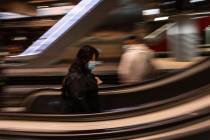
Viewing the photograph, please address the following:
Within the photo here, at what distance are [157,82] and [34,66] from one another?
472cm

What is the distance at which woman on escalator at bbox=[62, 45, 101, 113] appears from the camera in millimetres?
4414

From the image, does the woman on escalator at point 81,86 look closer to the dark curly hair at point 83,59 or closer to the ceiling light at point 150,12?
the dark curly hair at point 83,59

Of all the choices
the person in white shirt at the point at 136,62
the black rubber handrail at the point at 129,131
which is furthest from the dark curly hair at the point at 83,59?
the person in white shirt at the point at 136,62

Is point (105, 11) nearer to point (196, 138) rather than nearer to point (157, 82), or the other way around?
point (157, 82)

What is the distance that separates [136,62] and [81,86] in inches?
73.6

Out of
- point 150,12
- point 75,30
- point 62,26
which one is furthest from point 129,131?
point 150,12

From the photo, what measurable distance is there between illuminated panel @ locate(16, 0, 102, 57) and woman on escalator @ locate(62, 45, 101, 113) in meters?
5.97

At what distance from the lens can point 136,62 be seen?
6168mm

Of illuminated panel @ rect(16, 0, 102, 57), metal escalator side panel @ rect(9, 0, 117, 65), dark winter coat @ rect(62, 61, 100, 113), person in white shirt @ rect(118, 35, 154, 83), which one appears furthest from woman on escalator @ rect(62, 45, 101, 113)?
illuminated panel @ rect(16, 0, 102, 57)

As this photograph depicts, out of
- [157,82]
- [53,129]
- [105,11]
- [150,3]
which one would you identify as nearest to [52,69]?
[105,11]

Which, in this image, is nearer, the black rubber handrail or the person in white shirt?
the black rubber handrail

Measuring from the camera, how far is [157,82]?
6.14 metres

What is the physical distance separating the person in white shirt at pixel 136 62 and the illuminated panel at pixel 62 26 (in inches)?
165

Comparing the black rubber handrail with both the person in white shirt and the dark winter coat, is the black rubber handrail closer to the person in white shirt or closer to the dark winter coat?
the dark winter coat
